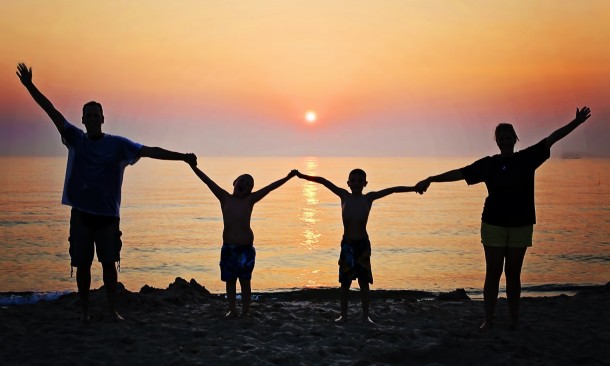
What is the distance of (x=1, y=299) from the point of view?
10344 mm

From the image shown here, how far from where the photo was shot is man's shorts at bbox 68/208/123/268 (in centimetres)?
661

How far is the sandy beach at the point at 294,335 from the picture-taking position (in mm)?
5797

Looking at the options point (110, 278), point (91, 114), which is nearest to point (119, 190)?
point (91, 114)

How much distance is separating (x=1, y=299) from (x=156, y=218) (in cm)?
2597

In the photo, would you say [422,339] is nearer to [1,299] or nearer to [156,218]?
[1,299]

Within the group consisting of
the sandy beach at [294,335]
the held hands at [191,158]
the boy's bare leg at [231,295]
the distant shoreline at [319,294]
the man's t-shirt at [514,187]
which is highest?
the held hands at [191,158]

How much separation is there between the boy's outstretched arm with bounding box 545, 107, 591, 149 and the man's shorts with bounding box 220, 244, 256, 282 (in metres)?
4.05

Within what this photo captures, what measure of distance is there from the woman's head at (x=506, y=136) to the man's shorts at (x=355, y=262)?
2.11m

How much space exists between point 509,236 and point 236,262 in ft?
11.6

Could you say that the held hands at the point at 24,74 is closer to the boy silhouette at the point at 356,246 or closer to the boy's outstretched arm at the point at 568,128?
the boy silhouette at the point at 356,246

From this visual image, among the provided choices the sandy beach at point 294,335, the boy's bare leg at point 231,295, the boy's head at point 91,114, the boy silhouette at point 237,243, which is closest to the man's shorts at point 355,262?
the sandy beach at point 294,335

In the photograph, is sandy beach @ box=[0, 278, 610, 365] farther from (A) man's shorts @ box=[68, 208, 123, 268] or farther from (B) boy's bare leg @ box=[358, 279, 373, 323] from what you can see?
(A) man's shorts @ box=[68, 208, 123, 268]

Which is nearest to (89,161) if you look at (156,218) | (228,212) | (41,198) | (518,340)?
(228,212)

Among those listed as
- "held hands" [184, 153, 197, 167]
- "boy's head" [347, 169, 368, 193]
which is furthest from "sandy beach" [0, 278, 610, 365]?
"held hands" [184, 153, 197, 167]
